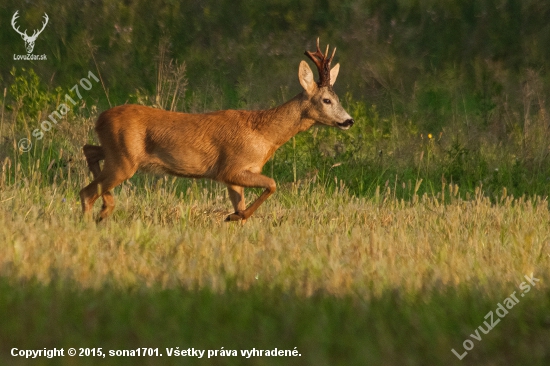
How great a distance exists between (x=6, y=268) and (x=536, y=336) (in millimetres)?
2855

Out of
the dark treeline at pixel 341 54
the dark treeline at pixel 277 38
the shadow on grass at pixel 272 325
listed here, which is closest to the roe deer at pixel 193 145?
the shadow on grass at pixel 272 325

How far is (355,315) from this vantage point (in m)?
4.80

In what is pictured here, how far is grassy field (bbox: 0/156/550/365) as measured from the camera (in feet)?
14.3

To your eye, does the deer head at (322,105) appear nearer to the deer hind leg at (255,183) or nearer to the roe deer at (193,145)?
the roe deer at (193,145)

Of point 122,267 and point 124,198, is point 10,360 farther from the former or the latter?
point 124,198

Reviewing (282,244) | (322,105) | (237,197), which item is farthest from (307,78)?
(282,244)

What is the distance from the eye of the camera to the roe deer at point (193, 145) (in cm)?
815

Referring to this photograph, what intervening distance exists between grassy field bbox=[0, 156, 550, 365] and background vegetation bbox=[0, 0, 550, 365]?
0.02m

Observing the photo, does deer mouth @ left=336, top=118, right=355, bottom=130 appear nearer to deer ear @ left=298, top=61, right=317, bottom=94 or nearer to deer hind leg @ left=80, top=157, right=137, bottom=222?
deer ear @ left=298, top=61, right=317, bottom=94

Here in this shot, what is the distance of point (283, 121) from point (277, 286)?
11.1 feet

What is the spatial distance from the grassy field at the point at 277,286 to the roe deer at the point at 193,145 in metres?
0.33

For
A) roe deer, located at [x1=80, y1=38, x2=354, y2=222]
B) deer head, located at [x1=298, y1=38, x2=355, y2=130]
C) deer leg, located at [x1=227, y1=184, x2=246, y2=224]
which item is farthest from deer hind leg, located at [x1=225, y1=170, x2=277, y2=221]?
deer head, located at [x1=298, y1=38, x2=355, y2=130]

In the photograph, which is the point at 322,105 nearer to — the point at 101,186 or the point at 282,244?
the point at 101,186

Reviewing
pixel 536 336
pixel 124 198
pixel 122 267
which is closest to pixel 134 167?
pixel 124 198
